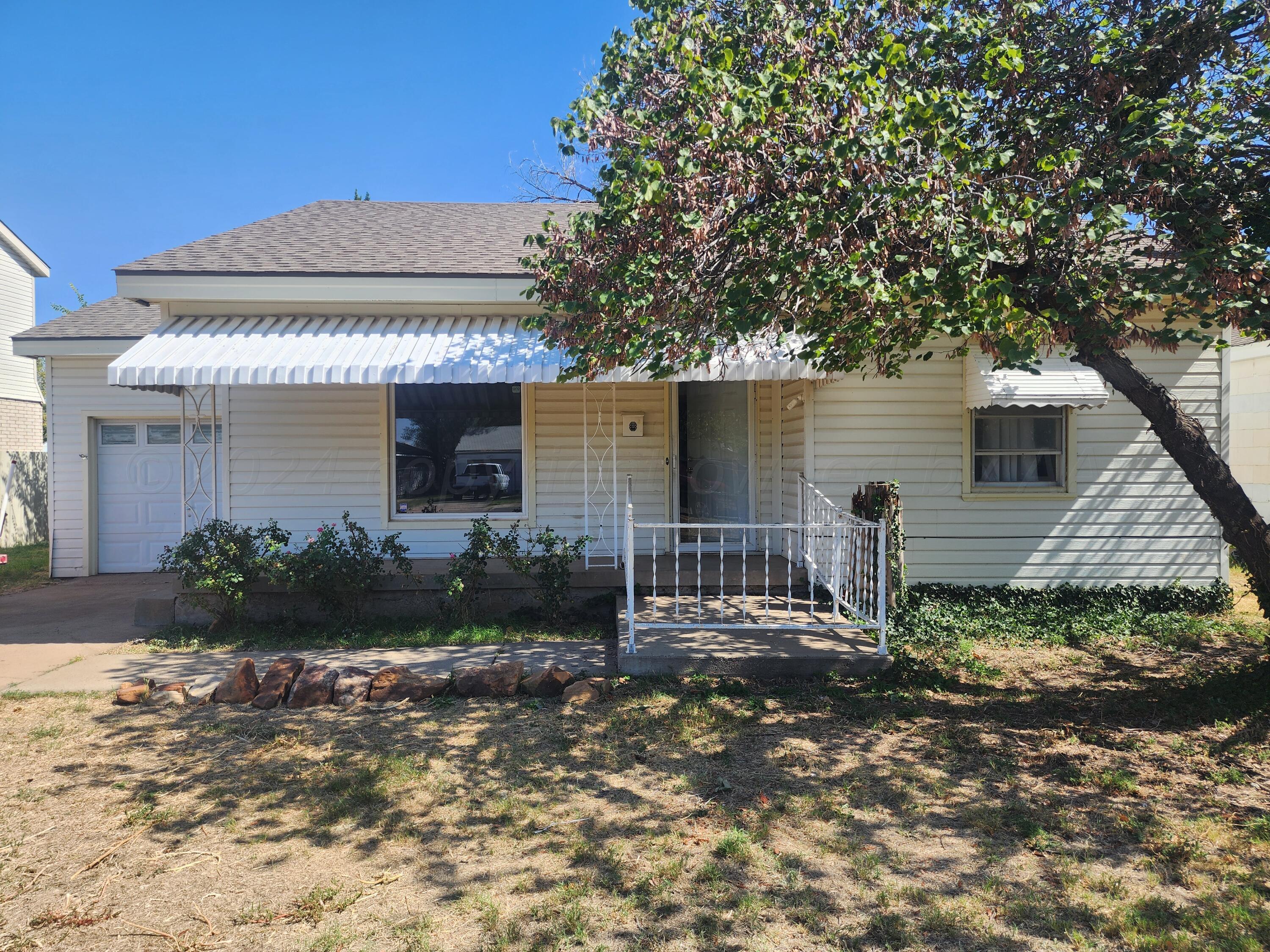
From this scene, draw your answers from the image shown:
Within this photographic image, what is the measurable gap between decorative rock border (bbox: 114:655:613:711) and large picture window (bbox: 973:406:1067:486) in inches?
199

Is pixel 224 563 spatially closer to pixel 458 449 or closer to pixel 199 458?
pixel 199 458

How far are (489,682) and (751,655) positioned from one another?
→ 6.50 ft

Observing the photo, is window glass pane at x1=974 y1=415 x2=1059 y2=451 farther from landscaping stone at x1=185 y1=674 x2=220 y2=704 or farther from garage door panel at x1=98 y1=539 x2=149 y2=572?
garage door panel at x1=98 y1=539 x2=149 y2=572

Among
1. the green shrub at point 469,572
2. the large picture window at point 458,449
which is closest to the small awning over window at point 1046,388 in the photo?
the large picture window at point 458,449

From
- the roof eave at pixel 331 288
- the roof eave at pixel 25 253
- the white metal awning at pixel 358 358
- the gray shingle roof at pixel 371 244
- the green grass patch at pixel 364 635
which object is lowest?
the green grass patch at pixel 364 635

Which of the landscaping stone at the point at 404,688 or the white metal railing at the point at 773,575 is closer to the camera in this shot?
the landscaping stone at the point at 404,688

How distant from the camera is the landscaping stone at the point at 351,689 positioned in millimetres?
5512

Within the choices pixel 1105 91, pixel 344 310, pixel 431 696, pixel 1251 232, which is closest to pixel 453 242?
pixel 344 310

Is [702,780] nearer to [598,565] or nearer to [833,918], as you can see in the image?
[833,918]

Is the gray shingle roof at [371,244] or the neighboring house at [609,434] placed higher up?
the gray shingle roof at [371,244]

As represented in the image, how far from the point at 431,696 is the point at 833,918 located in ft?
11.4

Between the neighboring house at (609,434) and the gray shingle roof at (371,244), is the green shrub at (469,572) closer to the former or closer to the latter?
the neighboring house at (609,434)

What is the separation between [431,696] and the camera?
18.4ft

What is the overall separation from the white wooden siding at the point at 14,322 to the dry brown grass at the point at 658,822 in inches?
587
